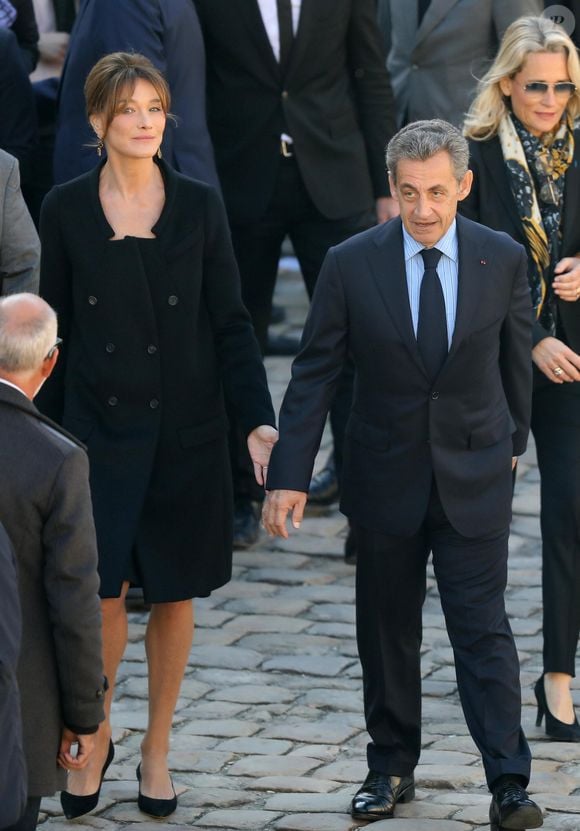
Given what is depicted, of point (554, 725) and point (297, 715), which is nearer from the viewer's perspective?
point (554, 725)

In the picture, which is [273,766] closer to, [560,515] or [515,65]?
[560,515]

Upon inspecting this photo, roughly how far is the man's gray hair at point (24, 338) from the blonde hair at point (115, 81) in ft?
3.83

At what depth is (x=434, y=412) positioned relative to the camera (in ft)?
16.1

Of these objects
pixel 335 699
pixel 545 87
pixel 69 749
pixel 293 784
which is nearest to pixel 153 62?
pixel 545 87

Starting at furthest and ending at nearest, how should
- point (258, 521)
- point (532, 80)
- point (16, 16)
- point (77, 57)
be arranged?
point (258, 521) → point (16, 16) → point (77, 57) → point (532, 80)

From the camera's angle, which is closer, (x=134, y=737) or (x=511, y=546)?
(x=134, y=737)

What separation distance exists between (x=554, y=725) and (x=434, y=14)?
289 centimetres

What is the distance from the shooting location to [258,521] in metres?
7.71

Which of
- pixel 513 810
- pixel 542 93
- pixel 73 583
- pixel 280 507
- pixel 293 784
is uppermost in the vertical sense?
pixel 542 93

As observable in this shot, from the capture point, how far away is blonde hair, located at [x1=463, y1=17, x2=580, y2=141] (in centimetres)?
579

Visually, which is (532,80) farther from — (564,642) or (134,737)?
(134,737)

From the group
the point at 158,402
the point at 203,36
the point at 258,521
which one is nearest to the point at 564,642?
the point at 158,402

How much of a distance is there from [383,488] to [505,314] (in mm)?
564

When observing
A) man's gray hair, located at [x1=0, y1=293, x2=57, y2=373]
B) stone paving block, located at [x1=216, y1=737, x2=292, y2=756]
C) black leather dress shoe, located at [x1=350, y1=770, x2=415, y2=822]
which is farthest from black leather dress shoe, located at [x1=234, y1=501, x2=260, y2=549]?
man's gray hair, located at [x1=0, y1=293, x2=57, y2=373]
